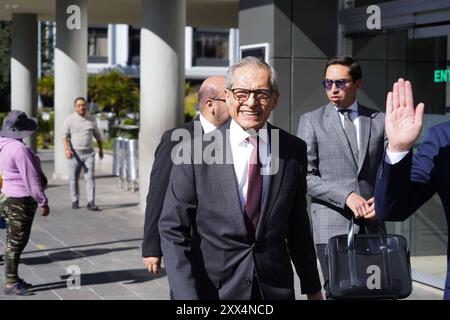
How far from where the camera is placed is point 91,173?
1548 centimetres

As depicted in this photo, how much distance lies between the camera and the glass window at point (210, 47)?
250 ft

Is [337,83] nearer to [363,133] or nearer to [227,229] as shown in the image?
[363,133]

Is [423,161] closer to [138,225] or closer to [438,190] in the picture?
[438,190]

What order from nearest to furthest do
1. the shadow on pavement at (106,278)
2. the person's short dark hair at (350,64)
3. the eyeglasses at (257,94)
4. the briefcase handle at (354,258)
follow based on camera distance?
the eyeglasses at (257,94) < the briefcase handle at (354,258) < the person's short dark hair at (350,64) < the shadow on pavement at (106,278)

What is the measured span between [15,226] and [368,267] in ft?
15.0

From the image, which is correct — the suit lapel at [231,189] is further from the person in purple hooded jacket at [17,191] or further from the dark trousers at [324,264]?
the person in purple hooded jacket at [17,191]

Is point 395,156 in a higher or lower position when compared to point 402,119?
lower

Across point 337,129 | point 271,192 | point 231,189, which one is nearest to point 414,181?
point 271,192

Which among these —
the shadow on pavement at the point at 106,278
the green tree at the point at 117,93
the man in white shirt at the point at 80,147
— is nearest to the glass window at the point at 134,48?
the green tree at the point at 117,93

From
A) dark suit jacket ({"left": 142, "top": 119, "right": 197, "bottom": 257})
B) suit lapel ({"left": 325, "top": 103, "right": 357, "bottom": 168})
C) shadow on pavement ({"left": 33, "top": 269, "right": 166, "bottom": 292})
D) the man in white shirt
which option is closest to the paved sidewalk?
shadow on pavement ({"left": 33, "top": 269, "right": 166, "bottom": 292})

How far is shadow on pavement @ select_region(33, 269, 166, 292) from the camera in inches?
363

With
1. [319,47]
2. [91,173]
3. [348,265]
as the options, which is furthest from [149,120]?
[348,265]

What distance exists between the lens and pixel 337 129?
6035mm

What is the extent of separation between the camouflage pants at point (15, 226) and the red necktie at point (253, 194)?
16.9 ft
